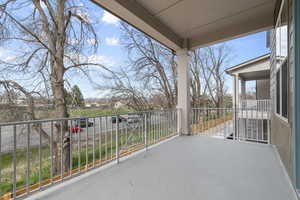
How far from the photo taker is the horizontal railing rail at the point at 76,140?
1.71 m

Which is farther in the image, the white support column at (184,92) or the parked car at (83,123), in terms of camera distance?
the white support column at (184,92)

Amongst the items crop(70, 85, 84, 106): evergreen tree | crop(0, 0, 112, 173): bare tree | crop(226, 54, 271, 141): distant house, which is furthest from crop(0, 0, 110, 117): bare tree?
crop(226, 54, 271, 141): distant house

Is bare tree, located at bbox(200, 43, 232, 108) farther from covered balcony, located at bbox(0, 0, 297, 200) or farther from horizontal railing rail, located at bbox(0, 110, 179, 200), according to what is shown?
horizontal railing rail, located at bbox(0, 110, 179, 200)

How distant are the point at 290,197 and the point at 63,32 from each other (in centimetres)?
552

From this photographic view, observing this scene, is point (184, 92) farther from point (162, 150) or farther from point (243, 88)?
point (243, 88)

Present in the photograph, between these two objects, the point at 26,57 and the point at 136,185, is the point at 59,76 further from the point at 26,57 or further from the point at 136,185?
the point at 136,185

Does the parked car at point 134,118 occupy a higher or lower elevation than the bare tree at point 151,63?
lower

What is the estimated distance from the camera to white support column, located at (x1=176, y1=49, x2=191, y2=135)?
404cm

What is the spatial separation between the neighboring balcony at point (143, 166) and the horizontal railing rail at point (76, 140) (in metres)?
0.01

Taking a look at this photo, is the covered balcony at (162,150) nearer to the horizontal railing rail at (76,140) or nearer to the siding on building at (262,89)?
the horizontal railing rail at (76,140)

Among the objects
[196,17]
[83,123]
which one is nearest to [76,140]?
[83,123]

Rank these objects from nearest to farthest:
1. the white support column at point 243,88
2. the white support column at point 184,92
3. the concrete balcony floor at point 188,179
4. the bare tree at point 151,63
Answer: the concrete balcony floor at point 188,179, the white support column at point 184,92, the bare tree at point 151,63, the white support column at point 243,88

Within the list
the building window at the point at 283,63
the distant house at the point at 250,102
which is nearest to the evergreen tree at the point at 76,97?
the building window at the point at 283,63

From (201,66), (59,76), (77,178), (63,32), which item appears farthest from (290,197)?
(201,66)
